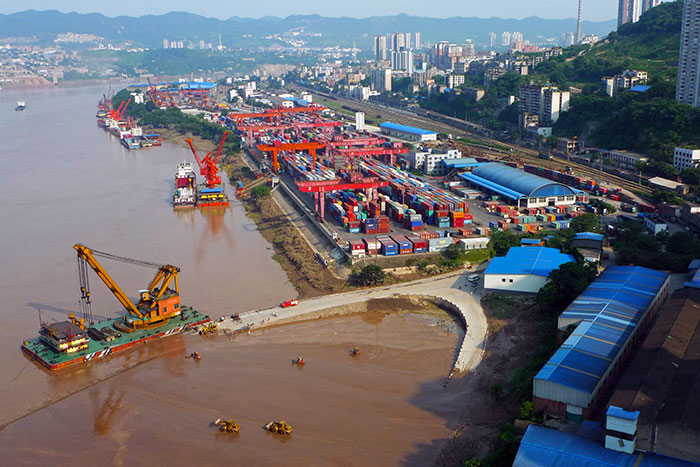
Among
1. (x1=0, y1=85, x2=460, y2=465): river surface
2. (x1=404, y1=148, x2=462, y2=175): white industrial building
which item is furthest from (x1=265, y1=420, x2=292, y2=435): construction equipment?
(x1=404, y1=148, x2=462, y2=175): white industrial building

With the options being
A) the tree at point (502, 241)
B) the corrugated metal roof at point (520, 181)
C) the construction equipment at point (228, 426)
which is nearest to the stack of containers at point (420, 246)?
the tree at point (502, 241)

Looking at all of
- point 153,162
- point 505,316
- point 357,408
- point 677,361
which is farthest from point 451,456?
point 153,162

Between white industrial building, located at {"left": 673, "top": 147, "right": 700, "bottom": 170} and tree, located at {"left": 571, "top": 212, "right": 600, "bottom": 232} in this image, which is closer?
tree, located at {"left": 571, "top": 212, "right": 600, "bottom": 232}

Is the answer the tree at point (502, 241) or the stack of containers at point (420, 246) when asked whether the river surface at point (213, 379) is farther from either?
the tree at point (502, 241)

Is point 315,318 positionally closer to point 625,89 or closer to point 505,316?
point 505,316

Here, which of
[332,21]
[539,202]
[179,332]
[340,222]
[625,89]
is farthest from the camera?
[332,21]

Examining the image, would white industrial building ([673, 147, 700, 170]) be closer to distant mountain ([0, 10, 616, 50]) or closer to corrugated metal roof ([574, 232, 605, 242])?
corrugated metal roof ([574, 232, 605, 242])
